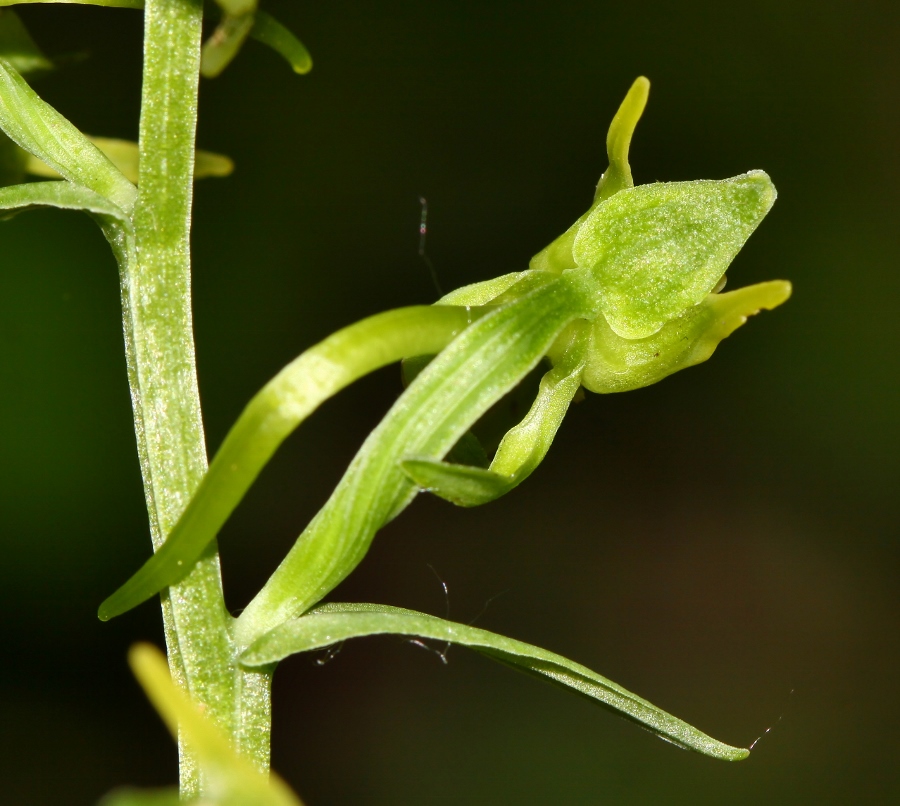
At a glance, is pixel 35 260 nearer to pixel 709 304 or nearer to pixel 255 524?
pixel 255 524

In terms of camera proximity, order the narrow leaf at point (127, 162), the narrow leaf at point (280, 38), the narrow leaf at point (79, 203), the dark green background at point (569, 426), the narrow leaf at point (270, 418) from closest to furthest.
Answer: the narrow leaf at point (270, 418) → the narrow leaf at point (79, 203) → the narrow leaf at point (280, 38) → the narrow leaf at point (127, 162) → the dark green background at point (569, 426)

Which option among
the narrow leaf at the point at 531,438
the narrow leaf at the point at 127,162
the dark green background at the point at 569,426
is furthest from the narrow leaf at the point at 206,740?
the dark green background at the point at 569,426

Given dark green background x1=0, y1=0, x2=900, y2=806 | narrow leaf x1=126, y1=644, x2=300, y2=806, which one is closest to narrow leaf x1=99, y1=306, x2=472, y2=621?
narrow leaf x1=126, y1=644, x2=300, y2=806

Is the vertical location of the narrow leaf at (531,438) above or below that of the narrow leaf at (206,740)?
above

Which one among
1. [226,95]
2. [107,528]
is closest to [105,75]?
[226,95]

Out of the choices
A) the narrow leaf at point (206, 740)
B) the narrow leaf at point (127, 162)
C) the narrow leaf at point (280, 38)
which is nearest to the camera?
the narrow leaf at point (206, 740)

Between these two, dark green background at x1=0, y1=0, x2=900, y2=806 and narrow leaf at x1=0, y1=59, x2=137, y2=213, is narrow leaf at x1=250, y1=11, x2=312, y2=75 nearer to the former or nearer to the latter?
narrow leaf at x1=0, y1=59, x2=137, y2=213

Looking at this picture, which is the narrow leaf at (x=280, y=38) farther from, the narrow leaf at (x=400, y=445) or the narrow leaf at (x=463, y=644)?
the narrow leaf at (x=463, y=644)
